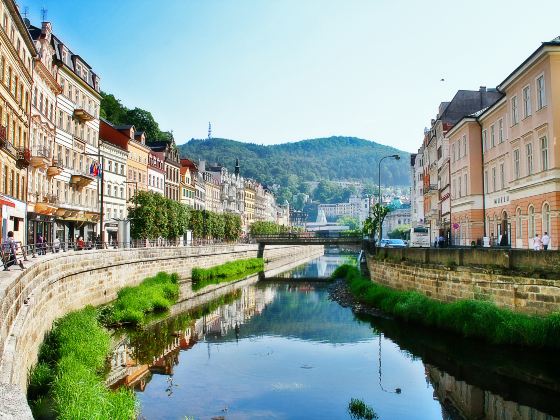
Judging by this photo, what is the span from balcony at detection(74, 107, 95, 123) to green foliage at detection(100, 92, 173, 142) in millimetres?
32042

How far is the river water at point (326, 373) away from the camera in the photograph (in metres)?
17.5

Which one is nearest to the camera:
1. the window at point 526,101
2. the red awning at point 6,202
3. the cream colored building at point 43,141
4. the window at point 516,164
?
the window at point 526,101

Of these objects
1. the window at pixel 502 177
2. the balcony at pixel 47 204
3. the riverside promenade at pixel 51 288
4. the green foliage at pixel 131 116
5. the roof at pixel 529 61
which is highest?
the green foliage at pixel 131 116

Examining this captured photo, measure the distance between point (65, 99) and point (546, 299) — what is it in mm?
42046

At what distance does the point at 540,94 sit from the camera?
31.9 metres

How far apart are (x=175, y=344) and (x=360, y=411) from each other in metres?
12.2

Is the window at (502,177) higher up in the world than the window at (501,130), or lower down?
lower down

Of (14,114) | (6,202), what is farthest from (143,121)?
(6,202)

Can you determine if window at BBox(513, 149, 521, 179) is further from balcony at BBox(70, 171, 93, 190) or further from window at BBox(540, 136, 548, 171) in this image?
balcony at BBox(70, 171, 93, 190)

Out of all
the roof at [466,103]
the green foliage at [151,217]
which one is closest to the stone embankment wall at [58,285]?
the green foliage at [151,217]

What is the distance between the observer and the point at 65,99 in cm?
5084

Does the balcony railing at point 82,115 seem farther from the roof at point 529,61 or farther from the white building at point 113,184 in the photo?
the roof at point 529,61

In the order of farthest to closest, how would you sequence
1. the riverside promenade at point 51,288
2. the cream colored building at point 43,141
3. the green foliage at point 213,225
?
the green foliage at point 213,225 < the cream colored building at point 43,141 < the riverside promenade at point 51,288

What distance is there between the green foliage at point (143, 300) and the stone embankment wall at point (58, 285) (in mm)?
824
